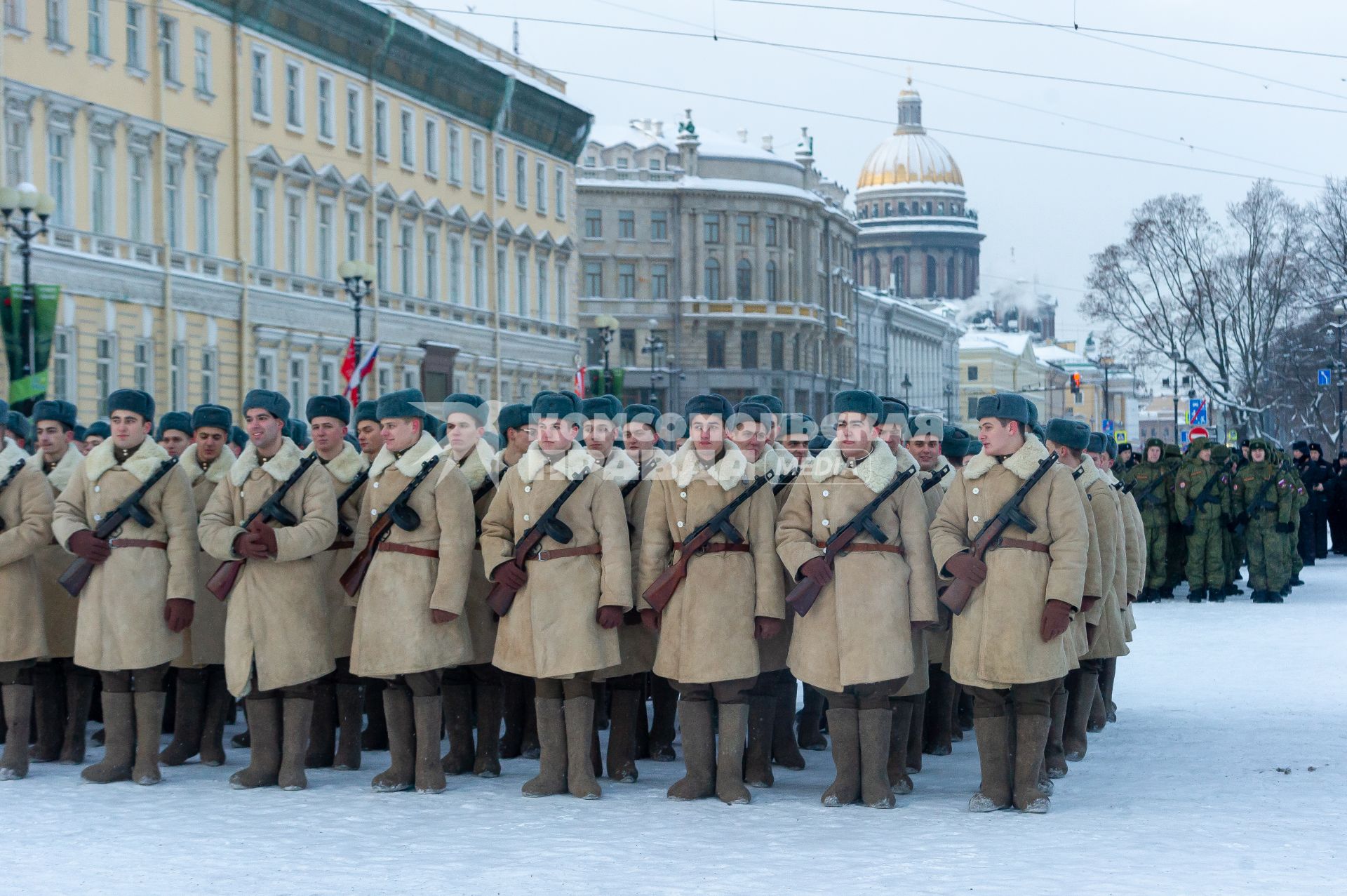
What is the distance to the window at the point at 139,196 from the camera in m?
32.0

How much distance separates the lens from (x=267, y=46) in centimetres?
3609

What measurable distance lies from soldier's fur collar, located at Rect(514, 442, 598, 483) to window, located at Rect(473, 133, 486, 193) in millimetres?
37542

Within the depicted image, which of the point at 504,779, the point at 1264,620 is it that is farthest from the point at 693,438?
the point at 1264,620

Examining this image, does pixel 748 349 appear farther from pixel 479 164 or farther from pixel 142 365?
pixel 142 365

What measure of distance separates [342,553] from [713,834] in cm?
281

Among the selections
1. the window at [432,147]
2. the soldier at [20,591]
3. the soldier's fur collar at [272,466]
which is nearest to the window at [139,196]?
the window at [432,147]

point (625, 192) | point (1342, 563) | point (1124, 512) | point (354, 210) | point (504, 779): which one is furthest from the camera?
point (625, 192)

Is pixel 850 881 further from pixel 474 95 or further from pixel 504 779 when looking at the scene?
pixel 474 95

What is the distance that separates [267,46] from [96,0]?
5.66m

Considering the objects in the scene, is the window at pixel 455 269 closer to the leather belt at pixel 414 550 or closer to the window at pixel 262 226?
the window at pixel 262 226

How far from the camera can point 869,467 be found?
8.73 m

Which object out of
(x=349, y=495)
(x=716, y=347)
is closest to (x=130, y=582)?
(x=349, y=495)

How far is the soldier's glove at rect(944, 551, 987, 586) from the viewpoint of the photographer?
27.9 feet

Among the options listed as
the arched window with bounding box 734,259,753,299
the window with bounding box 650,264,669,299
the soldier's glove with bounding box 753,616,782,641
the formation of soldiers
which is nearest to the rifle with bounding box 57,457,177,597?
the formation of soldiers
